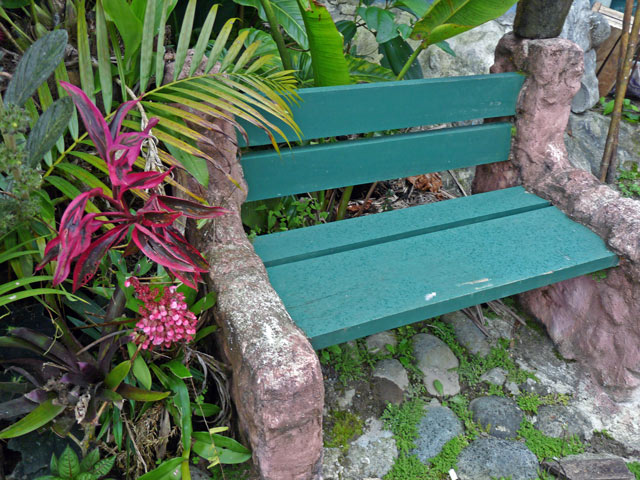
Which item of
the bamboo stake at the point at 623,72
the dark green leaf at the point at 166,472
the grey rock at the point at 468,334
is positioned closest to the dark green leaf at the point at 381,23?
the grey rock at the point at 468,334

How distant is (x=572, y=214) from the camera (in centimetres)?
209

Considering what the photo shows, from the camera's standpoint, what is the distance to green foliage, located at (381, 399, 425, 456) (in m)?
1.86

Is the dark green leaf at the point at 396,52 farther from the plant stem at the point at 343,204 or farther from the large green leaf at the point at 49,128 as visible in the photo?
the large green leaf at the point at 49,128

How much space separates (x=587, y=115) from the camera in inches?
154

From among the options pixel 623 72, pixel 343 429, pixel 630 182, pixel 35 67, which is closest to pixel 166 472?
pixel 343 429

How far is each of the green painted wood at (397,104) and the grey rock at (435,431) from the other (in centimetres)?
114

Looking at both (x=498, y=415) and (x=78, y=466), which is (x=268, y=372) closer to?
(x=78, y=466)

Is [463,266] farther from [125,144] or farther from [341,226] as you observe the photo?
[125,144]

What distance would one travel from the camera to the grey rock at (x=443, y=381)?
2100 mm

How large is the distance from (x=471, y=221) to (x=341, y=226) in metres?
0.53

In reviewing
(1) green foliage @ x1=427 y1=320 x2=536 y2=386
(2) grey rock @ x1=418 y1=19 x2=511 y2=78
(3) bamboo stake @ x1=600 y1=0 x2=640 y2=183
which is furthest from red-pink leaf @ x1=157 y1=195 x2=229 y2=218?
(2) grey rock @ x1=418 y1=19 x2=511 y2=78

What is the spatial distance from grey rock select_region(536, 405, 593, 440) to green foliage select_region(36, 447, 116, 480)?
1.52m

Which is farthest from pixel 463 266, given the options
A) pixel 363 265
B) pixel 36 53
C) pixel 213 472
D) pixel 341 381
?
pixel 36 53

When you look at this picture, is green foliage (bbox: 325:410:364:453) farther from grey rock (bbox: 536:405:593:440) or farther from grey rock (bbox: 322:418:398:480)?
grey rock (bbox: 536:405:593:440)
